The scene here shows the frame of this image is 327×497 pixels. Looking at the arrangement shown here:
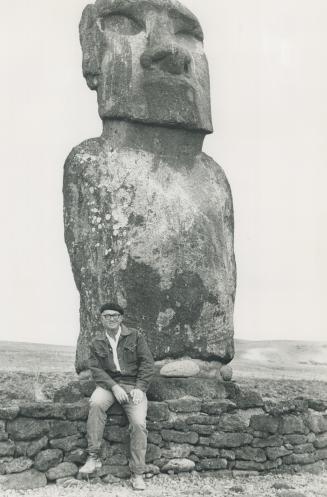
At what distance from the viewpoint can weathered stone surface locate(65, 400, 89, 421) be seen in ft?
27.4

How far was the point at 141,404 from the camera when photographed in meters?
8.23

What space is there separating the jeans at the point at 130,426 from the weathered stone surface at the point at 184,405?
0.63 metres


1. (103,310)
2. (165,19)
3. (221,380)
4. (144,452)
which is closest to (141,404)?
(144,452)

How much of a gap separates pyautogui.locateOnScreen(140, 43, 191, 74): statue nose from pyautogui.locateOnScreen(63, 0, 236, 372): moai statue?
0.04ft

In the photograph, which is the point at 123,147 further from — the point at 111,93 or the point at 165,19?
the point at 165,19

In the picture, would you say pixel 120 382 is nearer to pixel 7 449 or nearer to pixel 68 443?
pixel 68 443

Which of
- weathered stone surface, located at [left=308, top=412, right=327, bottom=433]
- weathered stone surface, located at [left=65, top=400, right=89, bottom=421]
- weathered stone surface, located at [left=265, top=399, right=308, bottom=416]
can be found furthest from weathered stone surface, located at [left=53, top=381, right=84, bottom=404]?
weathered stone surface, located at [left=308, top=412, right=327, bottom=433]

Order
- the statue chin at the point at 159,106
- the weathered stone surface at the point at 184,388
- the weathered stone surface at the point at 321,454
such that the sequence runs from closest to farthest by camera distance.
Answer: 1. the weathered stone surface at the point at 184,388
2. the weathered stone surface at the point at 321,454
3. the statue chin at the point at 159,106

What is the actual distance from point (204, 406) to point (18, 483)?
219cm

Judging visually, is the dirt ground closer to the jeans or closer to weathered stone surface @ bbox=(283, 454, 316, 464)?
weathered stone surface @ bbox=(283, 454, 316, 464)

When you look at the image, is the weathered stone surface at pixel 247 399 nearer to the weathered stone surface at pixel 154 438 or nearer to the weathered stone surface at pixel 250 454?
the weathered stone surface at pixel 250 454

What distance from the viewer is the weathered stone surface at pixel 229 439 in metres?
8.79

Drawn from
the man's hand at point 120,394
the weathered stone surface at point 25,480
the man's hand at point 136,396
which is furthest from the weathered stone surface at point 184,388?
the weathered stone surface at point 25,480

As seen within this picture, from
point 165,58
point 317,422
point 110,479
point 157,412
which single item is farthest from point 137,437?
point 165,58
